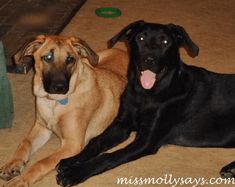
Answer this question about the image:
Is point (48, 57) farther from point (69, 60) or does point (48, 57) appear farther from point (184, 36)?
point (184, 36)

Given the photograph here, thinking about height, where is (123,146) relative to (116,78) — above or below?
below

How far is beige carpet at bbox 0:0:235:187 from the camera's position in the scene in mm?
3236

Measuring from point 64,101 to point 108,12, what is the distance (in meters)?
2.60

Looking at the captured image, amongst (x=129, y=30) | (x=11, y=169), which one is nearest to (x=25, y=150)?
(x=11, y=169)

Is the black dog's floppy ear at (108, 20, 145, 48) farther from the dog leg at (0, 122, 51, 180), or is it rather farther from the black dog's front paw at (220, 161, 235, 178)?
the black dog's front paw at (220, 161, 235, 178)

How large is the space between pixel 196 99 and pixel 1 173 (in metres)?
1.38

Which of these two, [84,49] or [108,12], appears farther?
[108,12]

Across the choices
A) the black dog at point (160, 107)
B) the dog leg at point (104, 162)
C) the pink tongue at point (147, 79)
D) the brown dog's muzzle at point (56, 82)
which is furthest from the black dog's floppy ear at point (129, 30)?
the dog leg at point (104, 162)

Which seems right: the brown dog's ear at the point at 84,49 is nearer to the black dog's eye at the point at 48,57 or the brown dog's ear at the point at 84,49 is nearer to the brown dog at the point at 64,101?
the brown dog at the point at 64,101

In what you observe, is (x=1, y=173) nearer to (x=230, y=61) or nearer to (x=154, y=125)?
(x=154, y=125)

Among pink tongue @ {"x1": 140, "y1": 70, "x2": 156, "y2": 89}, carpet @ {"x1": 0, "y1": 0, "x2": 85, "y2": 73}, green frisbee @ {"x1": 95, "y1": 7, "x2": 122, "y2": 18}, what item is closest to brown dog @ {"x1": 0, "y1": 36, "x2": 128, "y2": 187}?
pink tongue @ {"x1": 140, "y1": 70, "x2": 156, "y2": 89}

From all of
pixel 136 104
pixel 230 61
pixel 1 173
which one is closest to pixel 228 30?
pixel 230 61

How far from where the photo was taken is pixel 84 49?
3244 millimetres

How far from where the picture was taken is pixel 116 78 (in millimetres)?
3744
